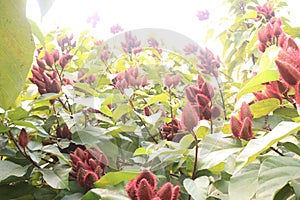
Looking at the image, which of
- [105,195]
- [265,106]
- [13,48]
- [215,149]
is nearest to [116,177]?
[105,195]

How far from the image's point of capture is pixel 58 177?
74 cm

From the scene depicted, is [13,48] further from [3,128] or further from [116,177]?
[3,128]

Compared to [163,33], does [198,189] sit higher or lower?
lower

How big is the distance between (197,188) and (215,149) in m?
0.07

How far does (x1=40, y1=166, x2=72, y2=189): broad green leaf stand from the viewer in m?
0.72

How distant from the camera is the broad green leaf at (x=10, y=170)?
73 cm

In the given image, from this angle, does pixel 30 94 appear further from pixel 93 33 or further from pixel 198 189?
pixel 93 33

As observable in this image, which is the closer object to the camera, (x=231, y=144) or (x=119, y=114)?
(x=231, y=144)

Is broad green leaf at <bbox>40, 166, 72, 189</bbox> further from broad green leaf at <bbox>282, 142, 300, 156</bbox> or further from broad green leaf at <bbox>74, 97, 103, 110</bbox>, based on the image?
broad green leaf at <bbox>282, 142, 300, 156</bbox>

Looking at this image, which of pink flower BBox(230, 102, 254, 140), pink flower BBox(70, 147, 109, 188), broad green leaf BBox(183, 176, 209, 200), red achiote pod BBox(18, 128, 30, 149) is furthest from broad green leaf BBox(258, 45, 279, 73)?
red achiote pod BBox(18, 128, 30, 149)

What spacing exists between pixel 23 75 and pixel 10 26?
3 cm

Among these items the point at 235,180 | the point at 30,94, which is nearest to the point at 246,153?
the point at 235,180

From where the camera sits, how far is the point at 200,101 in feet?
2.29

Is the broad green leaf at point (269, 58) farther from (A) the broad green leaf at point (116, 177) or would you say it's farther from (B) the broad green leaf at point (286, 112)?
(A) the broad green leaf at point (116, 177)
